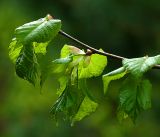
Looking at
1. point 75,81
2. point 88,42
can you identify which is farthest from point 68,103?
point 88,42

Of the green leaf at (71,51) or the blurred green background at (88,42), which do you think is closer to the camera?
the green leaf at (71,51)

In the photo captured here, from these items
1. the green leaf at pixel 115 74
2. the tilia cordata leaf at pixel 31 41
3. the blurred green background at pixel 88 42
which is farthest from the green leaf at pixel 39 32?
the blurred green background at pixel 88 42

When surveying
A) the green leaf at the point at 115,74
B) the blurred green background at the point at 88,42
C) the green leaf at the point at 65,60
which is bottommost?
the green leaf at the point at 115,74

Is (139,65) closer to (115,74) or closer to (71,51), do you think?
(115,74)

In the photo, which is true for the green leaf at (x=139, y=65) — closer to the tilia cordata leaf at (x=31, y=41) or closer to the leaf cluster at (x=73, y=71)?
the leaf cluster at (x=73, y=71)

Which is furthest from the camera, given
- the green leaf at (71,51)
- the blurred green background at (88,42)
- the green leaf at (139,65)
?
the blurred green background at (88,42)

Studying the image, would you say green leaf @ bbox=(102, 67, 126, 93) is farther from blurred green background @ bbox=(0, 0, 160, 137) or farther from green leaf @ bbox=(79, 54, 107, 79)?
blurred green background @ bbox=(0, 0, 160, 137)
